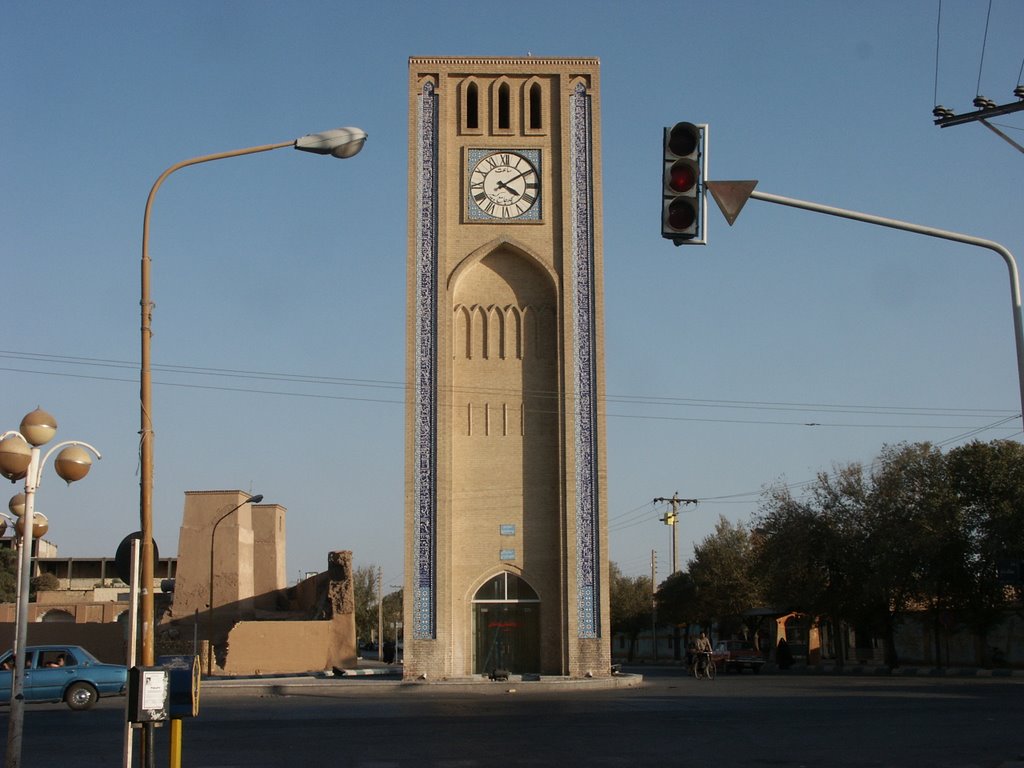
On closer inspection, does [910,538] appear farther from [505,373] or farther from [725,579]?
[725,579]

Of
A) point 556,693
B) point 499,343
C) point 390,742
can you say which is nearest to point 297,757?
point 390,742

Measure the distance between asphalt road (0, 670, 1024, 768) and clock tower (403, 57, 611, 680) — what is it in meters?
7.53

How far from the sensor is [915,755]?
12500mm

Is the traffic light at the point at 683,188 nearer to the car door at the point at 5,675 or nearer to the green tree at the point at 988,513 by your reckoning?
the car door at the point at 5,675

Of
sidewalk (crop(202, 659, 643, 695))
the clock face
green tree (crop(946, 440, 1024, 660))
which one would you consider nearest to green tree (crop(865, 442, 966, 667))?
green tree (crop(946, 440, 1024, 660))

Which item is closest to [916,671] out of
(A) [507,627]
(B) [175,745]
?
(A) [507,627]

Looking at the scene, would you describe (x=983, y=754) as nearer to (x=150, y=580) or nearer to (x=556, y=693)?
(x=150, y=580)

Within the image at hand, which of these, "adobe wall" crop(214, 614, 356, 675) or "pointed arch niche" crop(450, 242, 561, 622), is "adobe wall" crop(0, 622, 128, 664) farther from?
"pointed arch niche" crop(450, 242, 561, 622)

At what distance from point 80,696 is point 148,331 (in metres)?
12.2

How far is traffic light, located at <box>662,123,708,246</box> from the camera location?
9.39 metres

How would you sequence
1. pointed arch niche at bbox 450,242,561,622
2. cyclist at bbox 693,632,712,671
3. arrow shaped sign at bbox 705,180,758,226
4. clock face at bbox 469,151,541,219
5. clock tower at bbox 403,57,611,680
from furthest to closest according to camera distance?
cyclist at bbox 693,632,712,671, clock face at bbox 469,151,541,219, pointed arch niche at bbox 450,242,561,622, clock tower at bbox 403,57,611,680, arrow shaped sign at bbox 705,180,758,226

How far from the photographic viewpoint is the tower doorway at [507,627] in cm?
3144

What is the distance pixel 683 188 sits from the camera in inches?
370

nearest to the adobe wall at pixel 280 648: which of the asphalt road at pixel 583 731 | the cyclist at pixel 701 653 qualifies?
the cyclist at pixel 701 653
